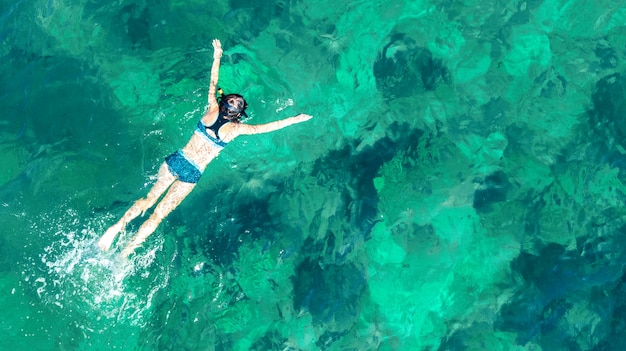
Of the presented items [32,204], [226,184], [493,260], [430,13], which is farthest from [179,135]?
[493,260]

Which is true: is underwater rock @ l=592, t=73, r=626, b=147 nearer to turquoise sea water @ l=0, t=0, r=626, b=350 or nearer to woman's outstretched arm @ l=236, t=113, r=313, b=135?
turquoise sea water @ l=0, t=0, r=626, b=350

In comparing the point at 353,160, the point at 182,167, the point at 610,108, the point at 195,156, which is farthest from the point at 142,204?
A: the point at 610,108

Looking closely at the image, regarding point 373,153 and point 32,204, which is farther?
point 373,153

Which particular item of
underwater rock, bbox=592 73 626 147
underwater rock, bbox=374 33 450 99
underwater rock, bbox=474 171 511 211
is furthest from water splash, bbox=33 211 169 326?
underwater rock, bbox=592 73 626 147

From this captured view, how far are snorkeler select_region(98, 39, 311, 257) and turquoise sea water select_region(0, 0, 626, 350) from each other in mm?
528

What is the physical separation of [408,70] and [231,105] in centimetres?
383

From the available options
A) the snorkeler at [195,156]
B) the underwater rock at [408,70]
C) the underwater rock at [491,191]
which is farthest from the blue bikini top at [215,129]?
the underwater rock at [491,191]

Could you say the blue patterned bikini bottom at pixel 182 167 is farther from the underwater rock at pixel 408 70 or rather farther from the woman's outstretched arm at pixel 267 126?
the underwater rock at pixel 408 70

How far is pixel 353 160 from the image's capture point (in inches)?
383

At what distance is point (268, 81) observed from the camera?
9.73 meters

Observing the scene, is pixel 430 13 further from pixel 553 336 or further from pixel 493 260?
pixel 553 336

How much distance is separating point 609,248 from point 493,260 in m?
2.27

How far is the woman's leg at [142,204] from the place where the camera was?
8562 mm

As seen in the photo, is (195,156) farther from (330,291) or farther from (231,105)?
(330,291)
